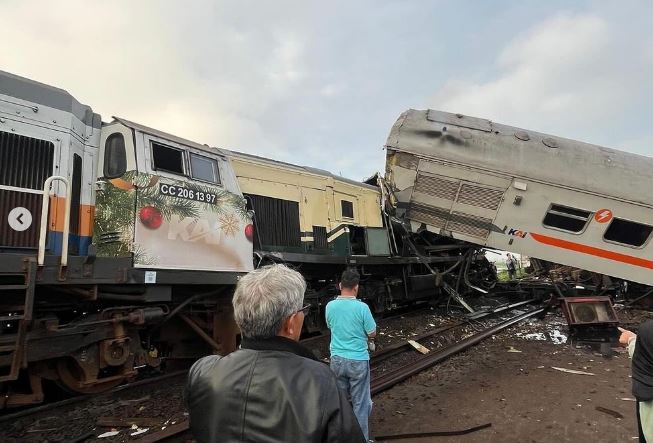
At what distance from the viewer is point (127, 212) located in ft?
16.7

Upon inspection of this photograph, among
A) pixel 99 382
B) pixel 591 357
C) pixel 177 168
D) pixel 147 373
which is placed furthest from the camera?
pixel 591 357

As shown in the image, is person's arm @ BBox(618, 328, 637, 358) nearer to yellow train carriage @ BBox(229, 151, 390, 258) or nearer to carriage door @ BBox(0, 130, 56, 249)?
yellow train carriage @ BBox(229, 151, 390, 258)

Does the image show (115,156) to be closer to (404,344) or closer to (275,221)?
(275,221)

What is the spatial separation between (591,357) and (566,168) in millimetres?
3301

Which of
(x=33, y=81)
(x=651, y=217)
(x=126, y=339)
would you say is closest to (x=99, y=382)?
(x=126, y=339)

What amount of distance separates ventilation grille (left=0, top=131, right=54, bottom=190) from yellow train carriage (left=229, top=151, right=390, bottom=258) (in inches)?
114

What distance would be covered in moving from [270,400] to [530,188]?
25.4 feet

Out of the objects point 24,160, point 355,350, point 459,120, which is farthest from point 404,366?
point 24,160

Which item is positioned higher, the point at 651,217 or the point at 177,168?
the point at 177,168

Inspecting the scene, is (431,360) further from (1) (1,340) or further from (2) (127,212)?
(1) (1,340)

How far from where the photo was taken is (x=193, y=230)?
18.4 feet

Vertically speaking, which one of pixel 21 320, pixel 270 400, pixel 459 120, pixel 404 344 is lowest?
pixel 404 344

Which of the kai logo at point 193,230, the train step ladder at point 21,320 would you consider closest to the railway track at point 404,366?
the train step ladder at point 21,320

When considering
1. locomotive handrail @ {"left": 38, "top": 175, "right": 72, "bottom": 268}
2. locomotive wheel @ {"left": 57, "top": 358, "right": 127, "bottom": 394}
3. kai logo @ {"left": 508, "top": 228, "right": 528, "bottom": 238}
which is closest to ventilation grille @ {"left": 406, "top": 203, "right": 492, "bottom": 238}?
kai logo @ {"left": 508, "top": 228, "right": 528, "bottom": 238}
